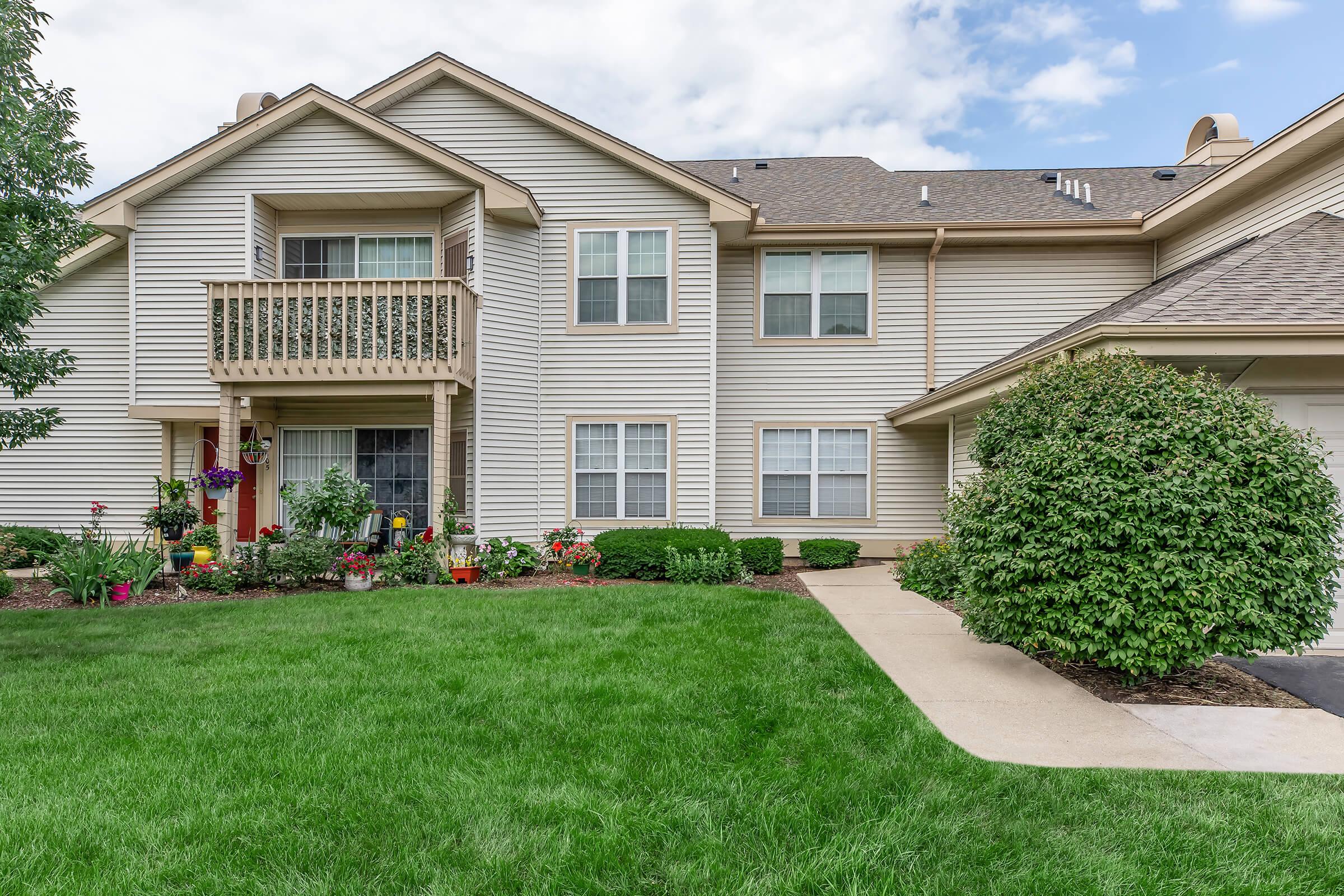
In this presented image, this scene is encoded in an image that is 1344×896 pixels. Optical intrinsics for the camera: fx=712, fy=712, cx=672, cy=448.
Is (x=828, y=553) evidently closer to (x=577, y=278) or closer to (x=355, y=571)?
(x=577, y=278)

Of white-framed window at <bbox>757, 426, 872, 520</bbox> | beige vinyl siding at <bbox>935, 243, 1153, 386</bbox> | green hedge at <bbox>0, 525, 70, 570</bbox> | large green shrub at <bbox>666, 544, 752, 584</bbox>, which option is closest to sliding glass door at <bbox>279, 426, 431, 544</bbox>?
green hedge at <bbox>0, 525, 70, 570</bbox>

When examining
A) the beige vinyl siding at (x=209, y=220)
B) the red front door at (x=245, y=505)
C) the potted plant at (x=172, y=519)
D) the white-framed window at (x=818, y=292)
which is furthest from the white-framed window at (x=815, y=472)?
the potted plant at (x=172, y=519)

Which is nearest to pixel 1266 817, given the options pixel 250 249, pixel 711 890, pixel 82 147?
pixel 711 890

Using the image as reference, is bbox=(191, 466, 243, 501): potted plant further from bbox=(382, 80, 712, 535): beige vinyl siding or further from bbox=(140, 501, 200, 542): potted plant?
bbox=(382, 80, 712, 535): beige vinyl siding

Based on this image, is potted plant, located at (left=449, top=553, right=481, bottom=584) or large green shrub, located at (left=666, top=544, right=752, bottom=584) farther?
potted plant, located at (left=449, top=553, right=481, bottom=584)

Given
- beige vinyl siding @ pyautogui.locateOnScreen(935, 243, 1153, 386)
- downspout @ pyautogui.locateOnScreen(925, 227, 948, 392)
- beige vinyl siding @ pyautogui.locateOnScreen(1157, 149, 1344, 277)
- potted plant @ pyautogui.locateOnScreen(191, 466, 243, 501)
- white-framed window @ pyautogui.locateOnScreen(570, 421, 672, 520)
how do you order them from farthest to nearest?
downspout @ pyautogui.locateOnScreen(925, 227, 948, 392) → beige vinyl siding @ pyautogui.locateOnScreen(935, 243, 1153, 386) → white-framed window @ pyautogui.locateOnScreen(570, 421, 672, 520) → potted plant @ pyautogui.locateOnScreen(191, 466, 243, 501) → beige vinyl siding @ pyautogui.locateOnScreen(1157, 149, 1344, 277)

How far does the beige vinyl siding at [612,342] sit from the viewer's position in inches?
450

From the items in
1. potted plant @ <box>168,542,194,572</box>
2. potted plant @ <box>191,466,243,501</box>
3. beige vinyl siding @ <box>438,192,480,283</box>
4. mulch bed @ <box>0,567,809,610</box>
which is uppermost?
beige vinyl siding @ <box>438,192,480,283</box>

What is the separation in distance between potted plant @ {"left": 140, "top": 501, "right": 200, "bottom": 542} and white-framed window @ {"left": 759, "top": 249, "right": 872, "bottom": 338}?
929cm

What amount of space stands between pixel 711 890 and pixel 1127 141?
4699 cm

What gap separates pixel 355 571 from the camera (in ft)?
30.5

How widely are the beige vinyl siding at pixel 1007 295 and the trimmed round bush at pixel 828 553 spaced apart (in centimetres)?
328

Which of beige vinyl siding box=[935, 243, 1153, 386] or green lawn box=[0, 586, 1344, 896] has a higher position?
beige vinyl siding box=[935, 243, 1153, 386]

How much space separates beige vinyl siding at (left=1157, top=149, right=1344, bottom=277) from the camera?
787 centimetres
